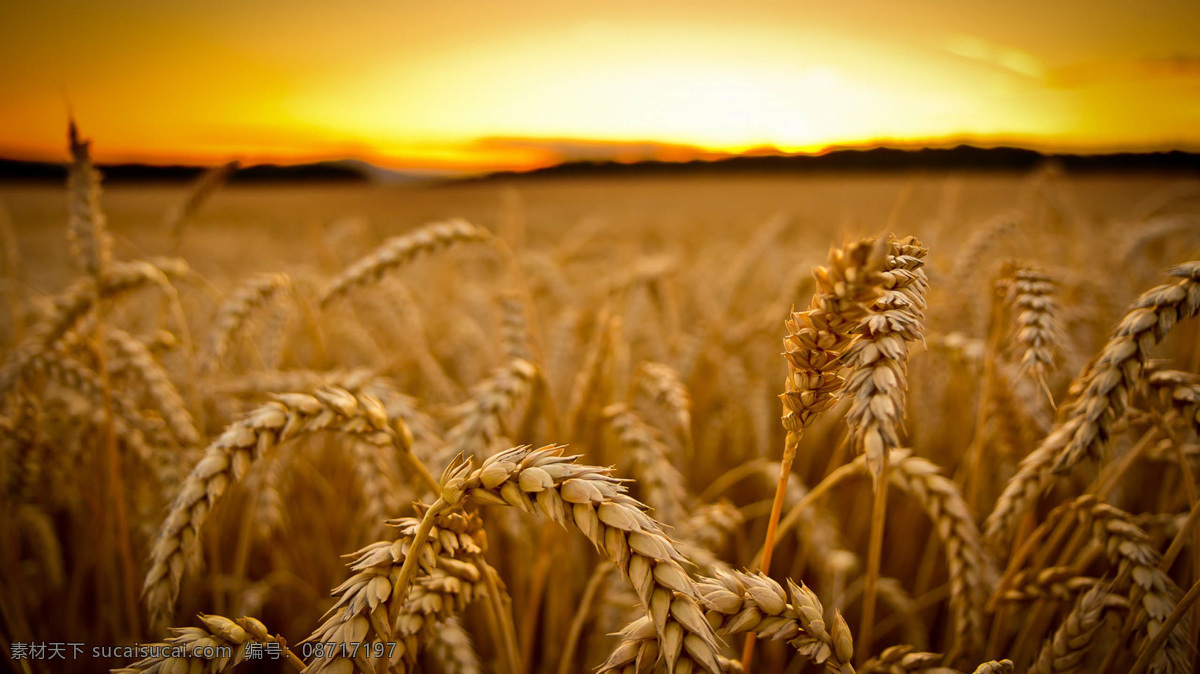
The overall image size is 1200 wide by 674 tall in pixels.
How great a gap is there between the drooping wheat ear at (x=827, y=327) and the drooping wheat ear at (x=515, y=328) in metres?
1.21

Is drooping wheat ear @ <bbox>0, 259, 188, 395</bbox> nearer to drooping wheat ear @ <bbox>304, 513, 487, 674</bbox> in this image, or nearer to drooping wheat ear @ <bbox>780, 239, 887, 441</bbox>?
drooping wheat ear @ <bbox>304, 513, 487, 674</bbox>

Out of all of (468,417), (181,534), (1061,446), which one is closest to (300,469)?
(468,417)

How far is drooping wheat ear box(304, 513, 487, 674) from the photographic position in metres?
0.71

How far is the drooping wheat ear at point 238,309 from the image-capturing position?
1.63 metres

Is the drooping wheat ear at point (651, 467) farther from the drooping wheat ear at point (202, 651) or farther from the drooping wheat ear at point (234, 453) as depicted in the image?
the drooping wheat ear at point (202, 651)

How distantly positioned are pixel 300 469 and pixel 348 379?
0.94 meters

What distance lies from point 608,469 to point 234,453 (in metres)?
0.56

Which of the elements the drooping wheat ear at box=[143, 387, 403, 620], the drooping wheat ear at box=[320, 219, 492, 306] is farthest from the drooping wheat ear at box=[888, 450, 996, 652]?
the drooping wheat ear at box=[320, 219, 492, 306]

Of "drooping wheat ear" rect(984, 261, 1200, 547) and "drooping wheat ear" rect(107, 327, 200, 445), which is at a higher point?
"drooping wheat ear" rect(984, 261, 1200, 547)

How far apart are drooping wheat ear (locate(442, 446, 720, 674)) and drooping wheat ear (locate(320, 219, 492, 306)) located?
3.60 feet

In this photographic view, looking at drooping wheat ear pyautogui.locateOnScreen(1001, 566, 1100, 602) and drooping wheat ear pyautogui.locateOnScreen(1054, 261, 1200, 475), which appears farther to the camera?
drooping wheat ear pyautogui.locateOnScreen(1001, 566, 1100, 602)

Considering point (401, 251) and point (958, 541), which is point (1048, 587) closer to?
point (958, 541)

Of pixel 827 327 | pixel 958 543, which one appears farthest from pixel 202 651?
pixel 958 543

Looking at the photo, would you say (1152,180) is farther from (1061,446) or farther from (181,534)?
(181,534)
